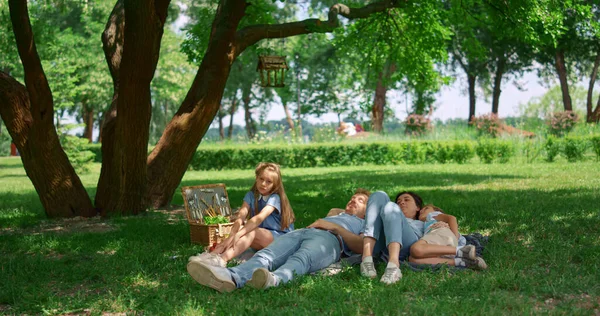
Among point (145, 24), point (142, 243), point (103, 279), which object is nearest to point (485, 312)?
point (103, 279)

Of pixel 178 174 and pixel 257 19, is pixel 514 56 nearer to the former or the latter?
pixel 257 19

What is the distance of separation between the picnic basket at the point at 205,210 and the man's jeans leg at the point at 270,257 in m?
1.23

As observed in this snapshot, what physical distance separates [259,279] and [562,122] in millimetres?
22101

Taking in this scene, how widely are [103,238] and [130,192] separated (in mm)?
1894

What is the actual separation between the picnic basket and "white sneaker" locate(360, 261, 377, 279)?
1722 millimetres

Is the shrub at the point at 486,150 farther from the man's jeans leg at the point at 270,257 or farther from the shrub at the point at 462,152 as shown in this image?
the man's jeans leg at the point at 270,257

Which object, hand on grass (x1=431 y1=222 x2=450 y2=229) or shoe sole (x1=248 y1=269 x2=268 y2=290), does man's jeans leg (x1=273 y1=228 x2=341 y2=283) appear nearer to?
shoe sole (x1=248 y1=269 x2=268 y2=290)

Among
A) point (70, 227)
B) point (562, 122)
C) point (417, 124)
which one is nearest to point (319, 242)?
point (70, 227)

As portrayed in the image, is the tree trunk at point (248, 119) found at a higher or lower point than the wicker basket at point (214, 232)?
higher

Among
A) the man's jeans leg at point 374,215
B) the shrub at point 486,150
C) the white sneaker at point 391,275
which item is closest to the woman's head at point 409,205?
the man's jeans leg at point 374,215

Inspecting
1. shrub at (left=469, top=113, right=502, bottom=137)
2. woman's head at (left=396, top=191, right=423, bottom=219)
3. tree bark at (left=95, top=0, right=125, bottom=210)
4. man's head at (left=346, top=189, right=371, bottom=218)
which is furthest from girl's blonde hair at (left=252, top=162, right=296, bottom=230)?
shrub at (left=469, top=113, right=502, bottom=137)

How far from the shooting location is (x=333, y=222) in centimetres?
527

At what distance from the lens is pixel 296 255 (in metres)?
4.69

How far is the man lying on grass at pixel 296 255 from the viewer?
4301mm
